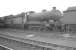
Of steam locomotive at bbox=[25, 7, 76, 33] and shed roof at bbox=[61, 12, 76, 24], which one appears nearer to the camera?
shed roof at bbox=[61, 12, 76, 24]

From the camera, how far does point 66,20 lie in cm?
1540

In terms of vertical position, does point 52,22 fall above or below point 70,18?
below

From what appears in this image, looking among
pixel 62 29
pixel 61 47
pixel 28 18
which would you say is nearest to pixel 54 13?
pixel 62 29

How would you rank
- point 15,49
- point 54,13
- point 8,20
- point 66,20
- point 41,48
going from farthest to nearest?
point 8,20
point 54,13
point 66,20
point 15,49
point 41,48

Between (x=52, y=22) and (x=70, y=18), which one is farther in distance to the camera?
(x=52, y=22)

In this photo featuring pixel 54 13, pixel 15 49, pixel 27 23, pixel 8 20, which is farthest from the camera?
pixel 8 20

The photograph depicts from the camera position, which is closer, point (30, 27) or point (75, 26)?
point (75, 26)

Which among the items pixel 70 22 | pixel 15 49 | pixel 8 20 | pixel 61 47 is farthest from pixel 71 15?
pixel 8 20

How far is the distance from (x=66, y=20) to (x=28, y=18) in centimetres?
988

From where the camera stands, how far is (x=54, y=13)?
19.8m

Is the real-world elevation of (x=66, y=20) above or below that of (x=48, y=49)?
above

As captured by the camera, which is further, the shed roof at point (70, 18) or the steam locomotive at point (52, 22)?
the steam locomotive at point (52, 22)

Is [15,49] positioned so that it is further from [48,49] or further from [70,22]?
[70,22]

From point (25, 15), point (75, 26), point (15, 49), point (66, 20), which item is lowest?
point (15, 49)
